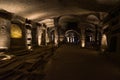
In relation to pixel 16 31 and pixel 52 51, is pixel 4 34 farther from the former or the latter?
pixel 52 51

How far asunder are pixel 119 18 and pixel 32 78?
20.0 feet

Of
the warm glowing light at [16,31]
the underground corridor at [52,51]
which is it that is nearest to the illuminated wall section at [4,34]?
the underground corridor at [52,51]

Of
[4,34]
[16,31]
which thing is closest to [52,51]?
[16,31]

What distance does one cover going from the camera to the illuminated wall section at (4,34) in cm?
1109

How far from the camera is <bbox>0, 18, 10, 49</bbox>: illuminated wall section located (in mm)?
11094

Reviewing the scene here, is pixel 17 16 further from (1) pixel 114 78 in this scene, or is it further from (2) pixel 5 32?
(1) pixel 114 78

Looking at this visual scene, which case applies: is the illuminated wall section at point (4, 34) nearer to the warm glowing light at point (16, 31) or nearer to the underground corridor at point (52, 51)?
the underground corridor at point (52, 51)

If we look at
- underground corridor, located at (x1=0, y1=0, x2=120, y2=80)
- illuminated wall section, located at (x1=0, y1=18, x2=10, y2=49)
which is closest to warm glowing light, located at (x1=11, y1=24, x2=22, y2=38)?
underground corridor, located at (x1=0, y1=0, x2=120, y2=80)

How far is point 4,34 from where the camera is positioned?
1139 cm

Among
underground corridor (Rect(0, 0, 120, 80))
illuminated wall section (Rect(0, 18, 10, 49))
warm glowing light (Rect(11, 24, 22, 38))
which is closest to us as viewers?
underground corridor (Rect(0, 0, 120, 80))

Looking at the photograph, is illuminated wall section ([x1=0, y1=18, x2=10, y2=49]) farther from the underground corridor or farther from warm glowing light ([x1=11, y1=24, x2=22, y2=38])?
warm glowing light ([x1=11, y1=24, x2=22, y2=38])

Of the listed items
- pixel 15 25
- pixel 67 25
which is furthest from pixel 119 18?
pixel 67 25

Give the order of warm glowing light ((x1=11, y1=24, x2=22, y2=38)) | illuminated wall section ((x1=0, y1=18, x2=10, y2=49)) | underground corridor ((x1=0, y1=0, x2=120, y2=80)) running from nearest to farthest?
underground corridor ((x1=0, y1=0, x2=120, y2=80)) → illuminated wall section ((x1=0, y1=18, x2=10, y2=49)) → warm glowing light ((x1=11, y1=24, x2=22, y2=38))

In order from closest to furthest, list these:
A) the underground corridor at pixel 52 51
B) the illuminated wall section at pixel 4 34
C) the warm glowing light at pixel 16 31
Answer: the underground corridor at pixel 52 51
the illuminated wall section at pixel 4 34
the warm glowing light at pixel 16 31
